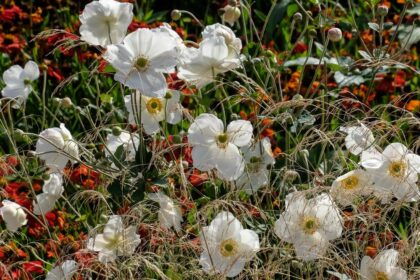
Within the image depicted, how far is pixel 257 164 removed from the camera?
8.29 feet

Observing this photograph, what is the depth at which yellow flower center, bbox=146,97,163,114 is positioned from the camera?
2.52m

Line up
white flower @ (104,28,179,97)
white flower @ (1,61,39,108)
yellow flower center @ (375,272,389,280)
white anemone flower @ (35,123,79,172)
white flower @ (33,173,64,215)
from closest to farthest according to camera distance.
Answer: white flower @ (104,28,179,97), yellow flower center @ (375,272,389,280), white anemone flower @ (35,123,79,172), white flower @ (33,173,64,215), white flower @ (1,61,39,108)

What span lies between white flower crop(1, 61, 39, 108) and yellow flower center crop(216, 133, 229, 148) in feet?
2.56

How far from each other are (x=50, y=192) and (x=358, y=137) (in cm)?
81

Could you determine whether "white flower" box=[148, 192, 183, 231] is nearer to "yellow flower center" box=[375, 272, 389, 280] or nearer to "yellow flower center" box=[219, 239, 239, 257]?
"yellow flower center" box=[219, 239, 239, 257]

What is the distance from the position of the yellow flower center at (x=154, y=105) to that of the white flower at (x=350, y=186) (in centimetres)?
49

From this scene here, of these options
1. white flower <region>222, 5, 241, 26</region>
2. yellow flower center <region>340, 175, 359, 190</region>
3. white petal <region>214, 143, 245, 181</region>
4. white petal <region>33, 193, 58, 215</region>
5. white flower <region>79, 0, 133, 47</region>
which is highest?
white flower <region>79, 0, 133, 47</region>

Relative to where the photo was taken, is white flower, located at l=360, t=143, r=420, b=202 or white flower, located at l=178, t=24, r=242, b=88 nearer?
white flower, located at l=360, t=143, r=420, b=202

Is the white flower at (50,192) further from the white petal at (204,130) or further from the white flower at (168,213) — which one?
the white petal at (204,130)

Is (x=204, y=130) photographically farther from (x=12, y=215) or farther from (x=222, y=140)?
(x=12, y=215)

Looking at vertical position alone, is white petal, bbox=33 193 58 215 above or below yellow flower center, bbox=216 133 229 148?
below

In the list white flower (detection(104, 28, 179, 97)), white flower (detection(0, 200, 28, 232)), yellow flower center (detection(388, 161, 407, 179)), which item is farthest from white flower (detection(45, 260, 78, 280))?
yellow flower center (detection(388, 161, 407, 179))

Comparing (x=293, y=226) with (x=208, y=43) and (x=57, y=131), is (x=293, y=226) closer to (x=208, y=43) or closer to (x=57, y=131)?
(x=208, y=43)

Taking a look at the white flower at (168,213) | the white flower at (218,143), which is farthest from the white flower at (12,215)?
the white flower at (218,143)
